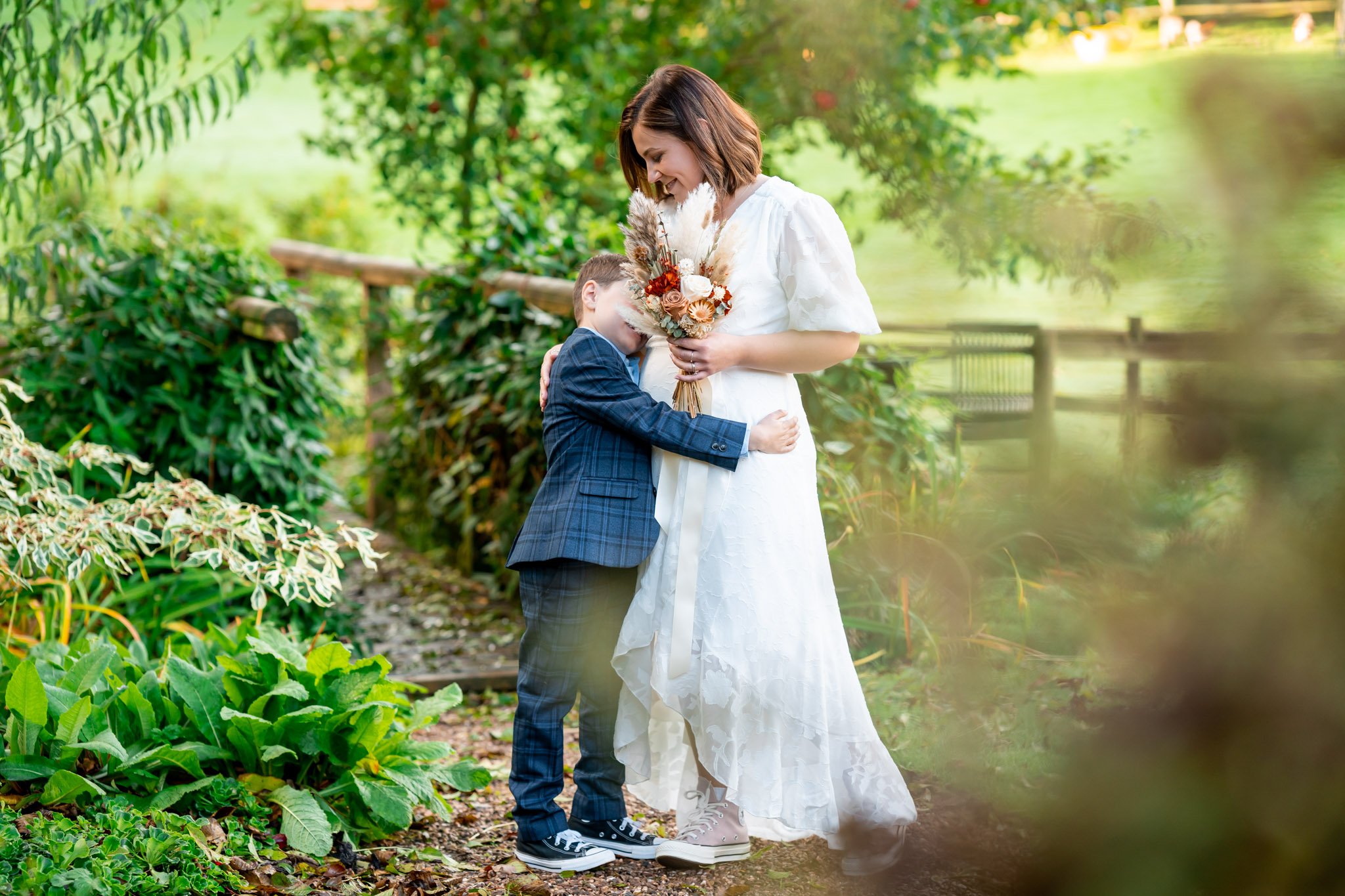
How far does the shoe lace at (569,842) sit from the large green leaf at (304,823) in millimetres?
443

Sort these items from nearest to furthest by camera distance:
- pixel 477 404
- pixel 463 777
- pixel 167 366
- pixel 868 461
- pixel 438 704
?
1. pixel 463 777
2. pixel 438 704
3. pixel 868 461
4. pixel 167 366
5. pixel 477 404

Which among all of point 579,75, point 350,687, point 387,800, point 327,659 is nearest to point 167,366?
point 327,659

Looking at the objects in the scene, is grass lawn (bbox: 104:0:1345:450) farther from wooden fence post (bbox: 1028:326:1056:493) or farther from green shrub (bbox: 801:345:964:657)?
green shrub (bbox: 801:345:964:657)

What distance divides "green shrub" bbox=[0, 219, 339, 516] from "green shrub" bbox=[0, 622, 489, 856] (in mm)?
1156

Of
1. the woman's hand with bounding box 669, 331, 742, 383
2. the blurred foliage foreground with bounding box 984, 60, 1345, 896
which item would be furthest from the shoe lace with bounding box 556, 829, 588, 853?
the blurred foliage foreground with bounding box 984, 60, 1345, 896

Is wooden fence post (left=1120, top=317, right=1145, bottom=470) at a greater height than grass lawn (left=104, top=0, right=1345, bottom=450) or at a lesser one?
lesser

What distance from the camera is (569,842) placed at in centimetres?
226

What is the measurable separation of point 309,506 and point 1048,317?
139 inches

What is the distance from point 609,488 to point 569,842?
730mm

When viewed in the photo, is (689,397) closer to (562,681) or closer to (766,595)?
(766,595)

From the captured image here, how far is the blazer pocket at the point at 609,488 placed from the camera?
2168 mm

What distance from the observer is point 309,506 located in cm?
377

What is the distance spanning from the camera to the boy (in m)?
2.13

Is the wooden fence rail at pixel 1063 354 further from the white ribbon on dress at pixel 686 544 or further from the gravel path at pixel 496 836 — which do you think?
the white ribbon on dress at pixel 686 544
